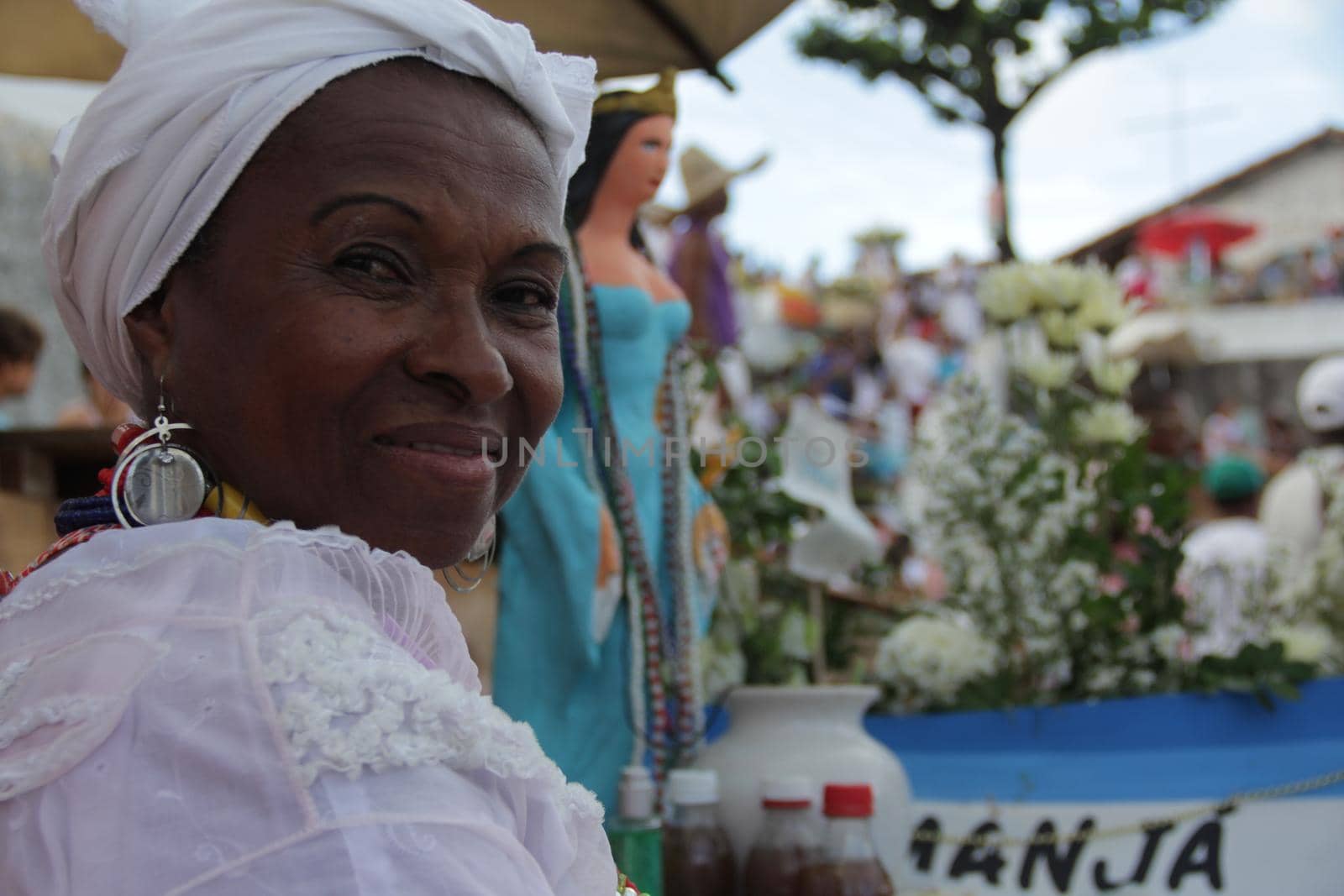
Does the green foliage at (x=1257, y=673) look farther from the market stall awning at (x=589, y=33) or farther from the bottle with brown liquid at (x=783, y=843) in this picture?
the market stall awning at (x=589, y=33)

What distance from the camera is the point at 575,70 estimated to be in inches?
56.1

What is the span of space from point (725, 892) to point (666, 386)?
4.08ft

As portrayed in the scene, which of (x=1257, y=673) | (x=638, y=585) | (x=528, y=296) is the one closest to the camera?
(x=528, y=296)

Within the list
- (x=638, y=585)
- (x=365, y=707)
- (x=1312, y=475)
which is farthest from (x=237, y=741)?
(x=1312, y=475)

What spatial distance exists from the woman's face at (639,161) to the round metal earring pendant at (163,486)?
7.11 feet

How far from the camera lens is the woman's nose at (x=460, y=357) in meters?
1.12

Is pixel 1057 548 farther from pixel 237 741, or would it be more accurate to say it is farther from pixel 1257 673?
pixel 237 741

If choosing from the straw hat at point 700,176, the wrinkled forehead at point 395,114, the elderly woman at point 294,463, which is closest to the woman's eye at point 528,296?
the elderly woman at point 294,463

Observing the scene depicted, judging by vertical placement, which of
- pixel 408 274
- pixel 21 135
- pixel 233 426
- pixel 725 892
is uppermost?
pixel 21 135

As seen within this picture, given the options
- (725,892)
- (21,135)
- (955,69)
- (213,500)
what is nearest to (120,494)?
(213,500)

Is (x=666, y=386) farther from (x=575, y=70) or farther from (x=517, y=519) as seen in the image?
(x=575, y=70)

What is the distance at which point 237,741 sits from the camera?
0.86 m

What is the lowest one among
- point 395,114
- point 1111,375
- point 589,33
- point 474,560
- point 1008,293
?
point 1111,375

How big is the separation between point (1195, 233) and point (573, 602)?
18281 millimetres
